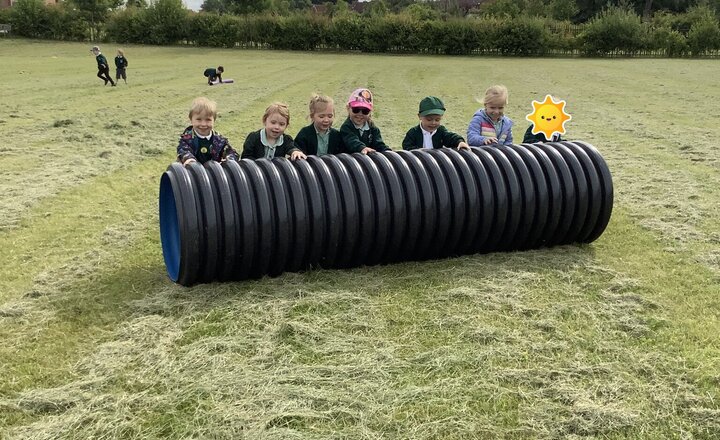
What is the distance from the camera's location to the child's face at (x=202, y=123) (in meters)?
6.39

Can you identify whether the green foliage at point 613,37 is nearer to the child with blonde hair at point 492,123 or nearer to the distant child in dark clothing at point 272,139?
the child with blonde hair at point 492,123

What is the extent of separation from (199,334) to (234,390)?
0.82 meters

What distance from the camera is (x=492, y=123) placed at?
743 cm

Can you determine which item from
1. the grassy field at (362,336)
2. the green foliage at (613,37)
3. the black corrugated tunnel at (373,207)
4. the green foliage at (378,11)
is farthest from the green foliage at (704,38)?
the black corrugated tunnel at (373,207)

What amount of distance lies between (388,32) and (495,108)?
5025cm

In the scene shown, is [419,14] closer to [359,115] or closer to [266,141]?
[359,115]

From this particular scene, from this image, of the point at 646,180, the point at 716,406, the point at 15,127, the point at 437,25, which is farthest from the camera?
the point at 437,25

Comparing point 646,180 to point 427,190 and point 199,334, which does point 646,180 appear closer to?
point 427,190

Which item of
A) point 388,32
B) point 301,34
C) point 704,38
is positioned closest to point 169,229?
point 388,32

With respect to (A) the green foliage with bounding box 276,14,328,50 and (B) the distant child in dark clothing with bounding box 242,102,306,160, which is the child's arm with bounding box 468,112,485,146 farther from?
(A) the green foliage with bounding box 276,14,328,50

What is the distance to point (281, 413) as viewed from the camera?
3402mm

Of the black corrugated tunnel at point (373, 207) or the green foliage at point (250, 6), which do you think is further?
the green foliage at point (250, 6)

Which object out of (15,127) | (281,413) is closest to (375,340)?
(281,413)

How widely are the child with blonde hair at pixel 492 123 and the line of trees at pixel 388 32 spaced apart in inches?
1944
